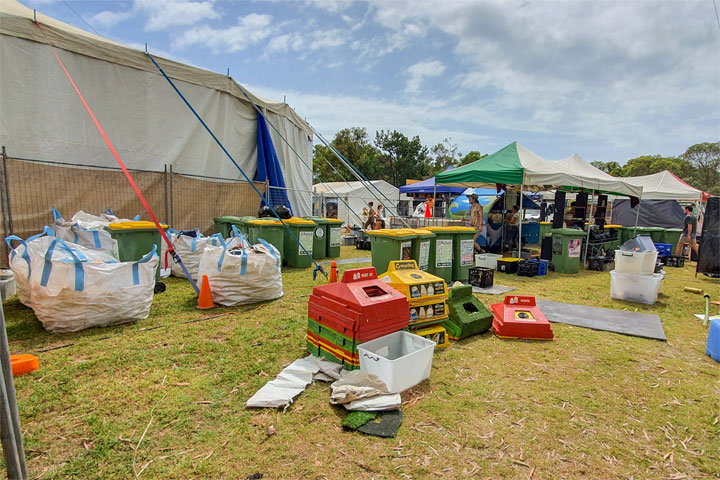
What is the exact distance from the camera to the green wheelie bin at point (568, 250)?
912 cm

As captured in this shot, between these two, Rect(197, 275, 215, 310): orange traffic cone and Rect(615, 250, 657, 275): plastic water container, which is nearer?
Rect(197, 275, 215, 310): orange traffic cone

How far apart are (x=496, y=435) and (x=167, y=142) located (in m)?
10.9

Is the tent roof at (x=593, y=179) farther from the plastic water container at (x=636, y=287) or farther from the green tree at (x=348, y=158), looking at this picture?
the green tree at (x=348, y=158)

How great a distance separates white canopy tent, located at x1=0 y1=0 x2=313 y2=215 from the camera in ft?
25.2

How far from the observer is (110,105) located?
909 cm

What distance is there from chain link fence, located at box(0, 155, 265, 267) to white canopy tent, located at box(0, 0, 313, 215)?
82 centimetres

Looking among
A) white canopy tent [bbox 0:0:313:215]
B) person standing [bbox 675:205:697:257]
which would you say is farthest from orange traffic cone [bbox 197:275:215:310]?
person standing [bbox 675:205:697:257]

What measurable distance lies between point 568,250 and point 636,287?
288cm

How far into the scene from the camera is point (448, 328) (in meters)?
4.32

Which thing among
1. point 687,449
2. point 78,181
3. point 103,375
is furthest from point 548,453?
point 78,181

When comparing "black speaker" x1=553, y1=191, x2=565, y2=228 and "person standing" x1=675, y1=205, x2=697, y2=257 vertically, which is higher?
"black speaker" x1=553, y1=191, x2=565, y2=228

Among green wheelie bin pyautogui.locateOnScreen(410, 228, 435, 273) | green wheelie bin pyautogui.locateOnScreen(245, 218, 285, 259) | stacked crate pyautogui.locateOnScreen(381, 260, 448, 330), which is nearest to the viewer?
stacked crate pyautogui.locateOnScreen(381, 260, 448, 330)

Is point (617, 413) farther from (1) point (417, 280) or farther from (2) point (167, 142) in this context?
(2) point (167, 142)

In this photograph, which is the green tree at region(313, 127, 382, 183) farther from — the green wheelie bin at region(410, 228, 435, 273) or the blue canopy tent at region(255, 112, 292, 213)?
the green wheelie bin at region(410, 228, 435, 273)
